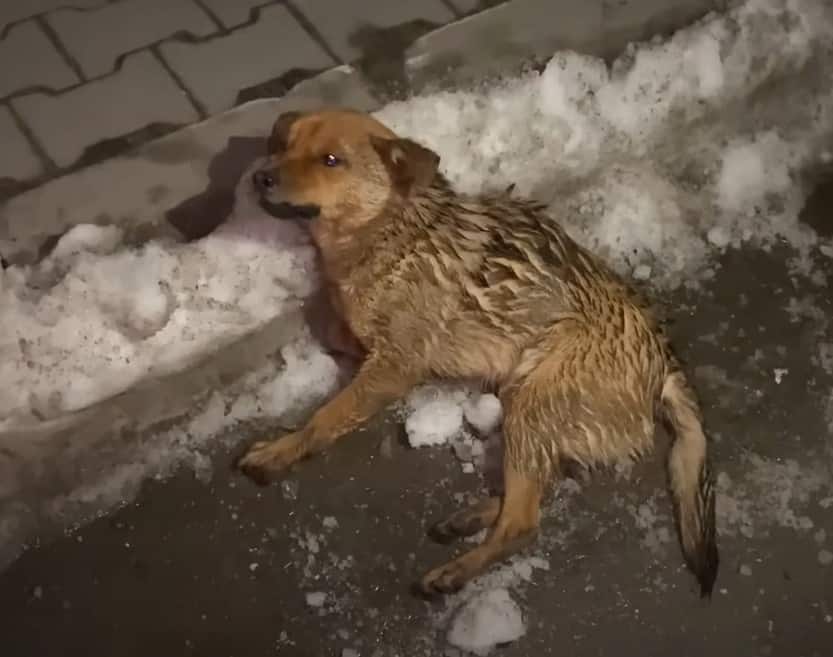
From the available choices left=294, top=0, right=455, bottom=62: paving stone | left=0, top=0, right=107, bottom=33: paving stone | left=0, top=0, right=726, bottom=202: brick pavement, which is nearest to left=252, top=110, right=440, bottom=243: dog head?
left=0, top=0, right=726, bottom=202: brick pavement

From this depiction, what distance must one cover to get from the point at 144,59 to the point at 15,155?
60 cm

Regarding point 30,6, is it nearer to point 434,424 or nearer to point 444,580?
point 434,424

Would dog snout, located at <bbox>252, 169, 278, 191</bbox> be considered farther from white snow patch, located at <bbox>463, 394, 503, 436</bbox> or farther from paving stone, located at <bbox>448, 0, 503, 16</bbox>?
paving stone, located at <bbox>448, 0, 503, 16</bbox>

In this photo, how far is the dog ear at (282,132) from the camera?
9.49 ft

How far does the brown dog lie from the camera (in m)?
2.89

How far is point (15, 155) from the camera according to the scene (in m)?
3.47

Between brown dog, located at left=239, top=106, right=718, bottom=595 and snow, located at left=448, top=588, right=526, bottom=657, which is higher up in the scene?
brown dog, located at left=239, top=106, right=718, bottom=595

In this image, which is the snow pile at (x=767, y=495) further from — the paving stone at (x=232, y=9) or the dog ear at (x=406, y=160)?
the paving stone at (x=232, y=9)

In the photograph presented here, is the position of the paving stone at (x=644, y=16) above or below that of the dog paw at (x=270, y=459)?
above

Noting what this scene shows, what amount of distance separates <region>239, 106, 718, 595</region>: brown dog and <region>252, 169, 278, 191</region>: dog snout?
4 centimetres

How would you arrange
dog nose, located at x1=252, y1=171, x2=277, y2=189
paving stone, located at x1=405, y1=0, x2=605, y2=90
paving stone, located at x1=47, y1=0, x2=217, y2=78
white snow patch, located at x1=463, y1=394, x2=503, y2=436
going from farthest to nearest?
paving stone, located at x1=47, y1=0, x2=217, y2=78
paving stone, located at x1=405, y1=0, x2=605, y2=90
white snow patch, located at x1=463, y1=394, x2=503, y2=436
dog nose, located at x1=252, y1=171, x2=277, y2=189

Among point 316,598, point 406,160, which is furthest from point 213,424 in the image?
point 406,160

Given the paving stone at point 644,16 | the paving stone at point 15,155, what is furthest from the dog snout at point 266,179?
the paving stone at point 644,16

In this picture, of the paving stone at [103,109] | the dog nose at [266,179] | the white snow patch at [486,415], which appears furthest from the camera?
the paving stone at [103,109]
